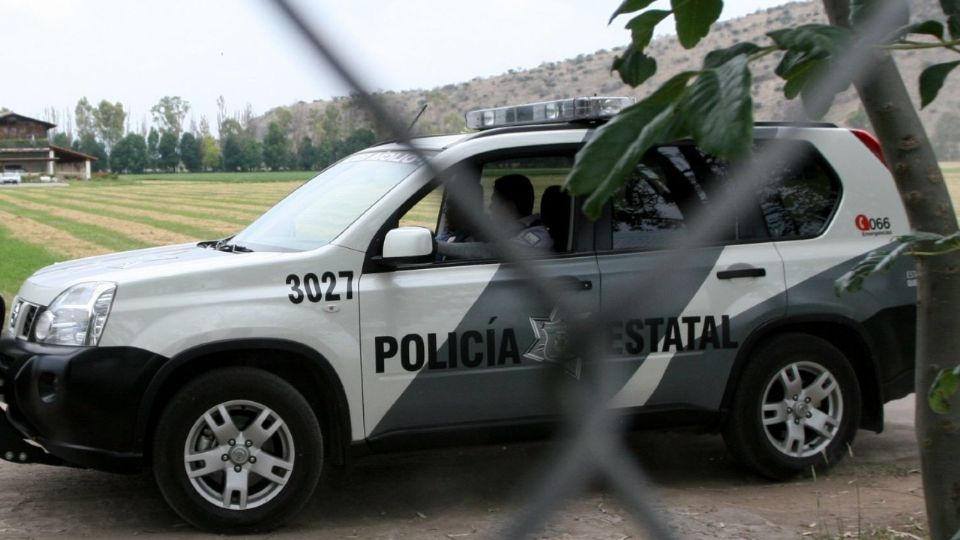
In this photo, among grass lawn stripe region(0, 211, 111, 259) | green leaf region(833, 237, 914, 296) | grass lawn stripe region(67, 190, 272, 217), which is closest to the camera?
green leaf region(833, 237, 914, 296)

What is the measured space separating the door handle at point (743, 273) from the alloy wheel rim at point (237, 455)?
2101 millimetres

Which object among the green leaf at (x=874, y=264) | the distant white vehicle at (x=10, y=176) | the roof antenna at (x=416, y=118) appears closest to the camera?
the roof antenna at (x=416, y=118)

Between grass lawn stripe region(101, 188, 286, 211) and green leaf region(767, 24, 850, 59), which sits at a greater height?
green leaf region(767, 24, 850, 59)

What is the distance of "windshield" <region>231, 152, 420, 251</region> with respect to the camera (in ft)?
17.4

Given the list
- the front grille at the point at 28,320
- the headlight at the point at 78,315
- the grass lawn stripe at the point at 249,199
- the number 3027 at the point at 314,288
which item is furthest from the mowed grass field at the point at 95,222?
the number 3027 at the point at 314,288

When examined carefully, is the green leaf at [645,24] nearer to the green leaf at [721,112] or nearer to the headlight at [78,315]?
the green leaf at [721,112]

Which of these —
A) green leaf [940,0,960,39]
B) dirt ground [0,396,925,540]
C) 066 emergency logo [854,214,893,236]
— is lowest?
dirt ground [0,396,925,540]

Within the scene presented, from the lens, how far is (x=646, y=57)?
4.32 feet

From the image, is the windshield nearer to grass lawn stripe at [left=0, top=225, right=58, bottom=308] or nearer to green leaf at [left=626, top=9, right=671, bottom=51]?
green leaf at [left=626, top=9, right=671, bottom=51]

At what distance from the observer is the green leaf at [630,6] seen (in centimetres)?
121

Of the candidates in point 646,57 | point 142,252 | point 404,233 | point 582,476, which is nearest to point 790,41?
point 646,57

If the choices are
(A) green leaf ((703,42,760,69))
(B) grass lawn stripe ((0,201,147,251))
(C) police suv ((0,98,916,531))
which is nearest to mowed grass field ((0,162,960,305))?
(B) grass lawn stripe ((0,201,147,251))

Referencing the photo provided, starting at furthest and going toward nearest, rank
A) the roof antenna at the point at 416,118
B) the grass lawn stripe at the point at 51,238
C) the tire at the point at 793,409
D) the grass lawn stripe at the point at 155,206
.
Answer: the grass lawn stripe at the point at 155,206
the grass lawn stripe at the point at 51,238
the tire at the point at 793,409
the roof antenna at the point at 416,118

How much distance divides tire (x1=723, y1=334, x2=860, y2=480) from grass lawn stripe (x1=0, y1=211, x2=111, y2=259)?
50.1ft
